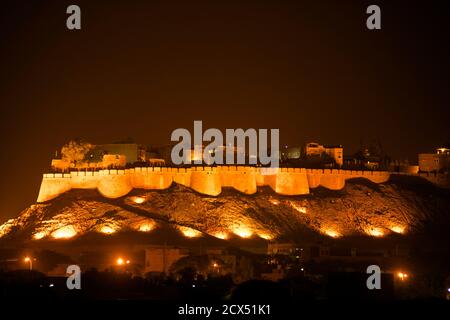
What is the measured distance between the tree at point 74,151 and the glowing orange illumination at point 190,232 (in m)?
21.9

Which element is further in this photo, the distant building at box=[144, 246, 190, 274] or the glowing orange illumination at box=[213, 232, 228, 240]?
the glowing orange illumination at box=[213, 232, 228, 240]

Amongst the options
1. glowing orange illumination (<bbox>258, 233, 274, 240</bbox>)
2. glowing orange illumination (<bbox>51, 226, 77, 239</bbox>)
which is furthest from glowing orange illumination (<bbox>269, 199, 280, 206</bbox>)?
glowing orange illumination (<bbox>51, 226, 77, 239</bbox>)

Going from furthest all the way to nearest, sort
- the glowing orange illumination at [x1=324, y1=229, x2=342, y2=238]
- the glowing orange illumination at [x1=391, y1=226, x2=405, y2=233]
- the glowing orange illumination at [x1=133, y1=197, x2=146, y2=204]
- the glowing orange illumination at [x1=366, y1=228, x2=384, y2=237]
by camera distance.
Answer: the glowing orange illumination at [x1=391, y1=226, x2=405, y2=233]
the glowing orange illumination at [x1=366, y1=228, x2=384, y2=237]
the glowing orange illumination at [x1=324, y1=229, x2=342, y2=238]
the glowing orange illumination at [x1=133, y1=197, x2=146, y2=204]

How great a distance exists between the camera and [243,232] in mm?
84375

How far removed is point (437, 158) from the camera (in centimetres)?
10875

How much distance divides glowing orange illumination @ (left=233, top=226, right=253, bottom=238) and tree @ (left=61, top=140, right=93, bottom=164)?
23054 millimetres

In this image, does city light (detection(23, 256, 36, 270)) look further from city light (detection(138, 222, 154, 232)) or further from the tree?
the tree

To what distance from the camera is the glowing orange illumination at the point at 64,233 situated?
81.2m

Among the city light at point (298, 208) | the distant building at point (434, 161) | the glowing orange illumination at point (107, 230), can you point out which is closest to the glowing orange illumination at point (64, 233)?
the glowing orange illumination at point (107, 230)

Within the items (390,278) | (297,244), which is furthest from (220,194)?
(390,278)

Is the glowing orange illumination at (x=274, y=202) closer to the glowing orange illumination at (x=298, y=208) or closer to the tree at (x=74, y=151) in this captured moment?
the glowing orange illumination at (x=298, y=208)

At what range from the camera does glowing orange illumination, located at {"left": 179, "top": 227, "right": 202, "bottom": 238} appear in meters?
81.0

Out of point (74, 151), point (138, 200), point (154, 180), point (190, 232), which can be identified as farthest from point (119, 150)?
point (190, 232)
